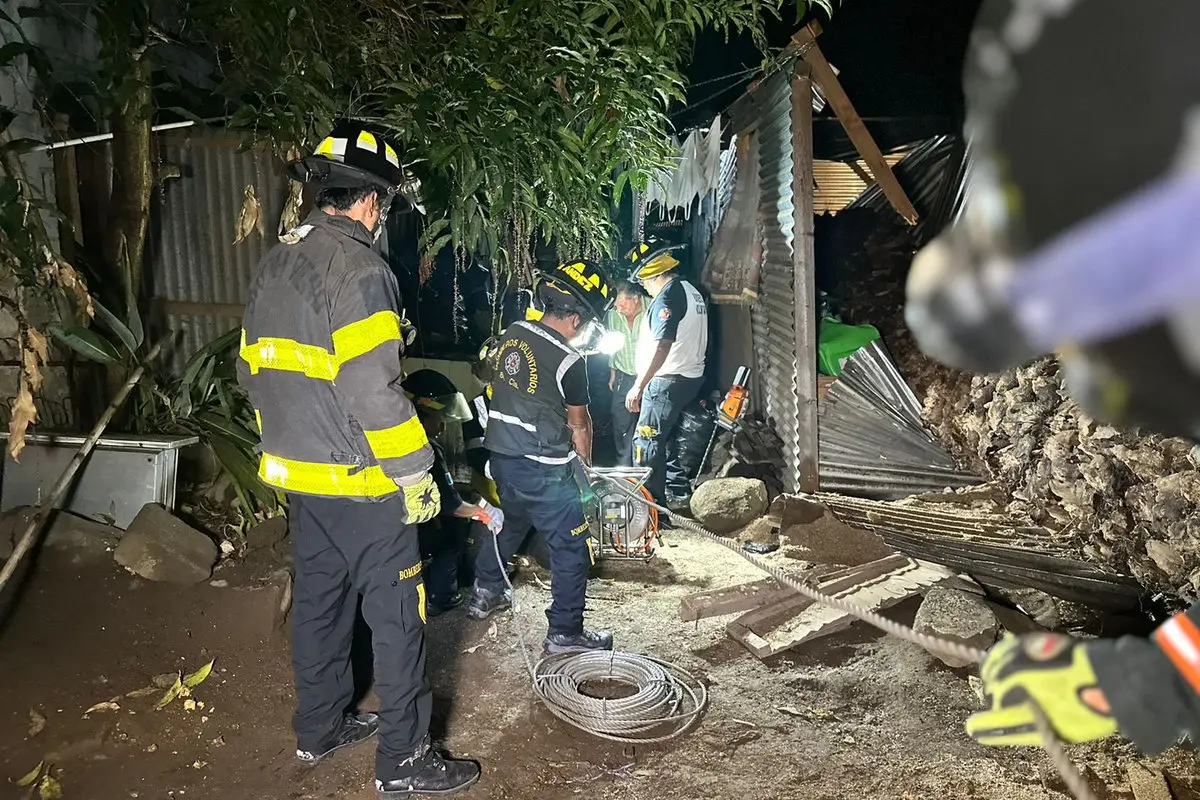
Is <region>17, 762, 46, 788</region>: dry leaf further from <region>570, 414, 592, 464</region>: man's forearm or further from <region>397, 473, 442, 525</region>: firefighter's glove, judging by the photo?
<region>570, 414, 592, 464</region>: man's forearm

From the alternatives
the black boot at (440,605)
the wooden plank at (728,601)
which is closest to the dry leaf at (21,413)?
the black boot at (440,605)

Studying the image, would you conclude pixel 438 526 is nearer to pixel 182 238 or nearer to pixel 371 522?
pixel 371 522

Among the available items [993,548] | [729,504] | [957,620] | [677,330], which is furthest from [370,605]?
[677,330]

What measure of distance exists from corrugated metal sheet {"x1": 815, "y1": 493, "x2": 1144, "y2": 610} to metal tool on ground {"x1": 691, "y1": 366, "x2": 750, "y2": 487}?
6.91ft

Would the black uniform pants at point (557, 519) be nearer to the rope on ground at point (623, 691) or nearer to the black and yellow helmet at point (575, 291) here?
the rope on ground at point (623, 691)

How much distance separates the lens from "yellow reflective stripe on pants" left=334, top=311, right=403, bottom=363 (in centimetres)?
257

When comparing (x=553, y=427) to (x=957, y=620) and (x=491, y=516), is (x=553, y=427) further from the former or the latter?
(x=957, y=620)

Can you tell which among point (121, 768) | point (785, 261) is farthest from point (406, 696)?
point (785, 261)

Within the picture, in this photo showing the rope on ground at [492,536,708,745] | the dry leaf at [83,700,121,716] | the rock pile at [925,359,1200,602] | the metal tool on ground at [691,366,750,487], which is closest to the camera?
the dry leaf at [83,700,121,716]

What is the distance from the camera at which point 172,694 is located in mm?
3316

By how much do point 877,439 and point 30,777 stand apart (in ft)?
17.7

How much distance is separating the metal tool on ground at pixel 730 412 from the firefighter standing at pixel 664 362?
37cm

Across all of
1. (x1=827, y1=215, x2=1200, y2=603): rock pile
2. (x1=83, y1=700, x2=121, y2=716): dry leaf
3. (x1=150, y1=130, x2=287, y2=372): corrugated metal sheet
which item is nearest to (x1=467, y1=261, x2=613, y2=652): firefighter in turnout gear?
(x1=83, y1=700, x2=121, y2=716): dry leaf

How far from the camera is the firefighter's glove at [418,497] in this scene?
270cm
